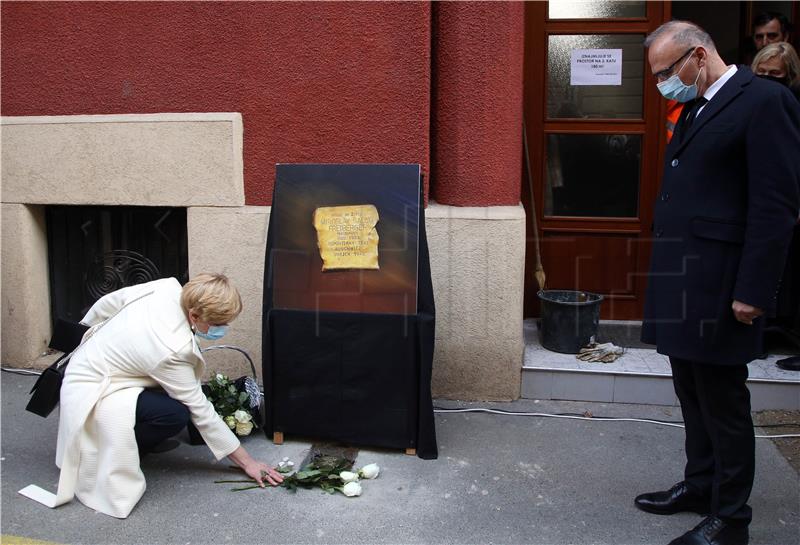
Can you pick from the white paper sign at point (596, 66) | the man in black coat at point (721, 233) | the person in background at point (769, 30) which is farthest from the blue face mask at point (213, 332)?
the person in background at point (769, 30)

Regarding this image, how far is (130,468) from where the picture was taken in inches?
134

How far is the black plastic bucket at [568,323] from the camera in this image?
484 centimetres

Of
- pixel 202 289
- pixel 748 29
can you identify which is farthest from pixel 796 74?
pixel 202 289

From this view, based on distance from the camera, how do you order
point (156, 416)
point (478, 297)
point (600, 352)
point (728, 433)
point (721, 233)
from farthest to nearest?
point (600, 352) → point (478, 297) → point (156, 416) → point (728, 433) → point (721, 233)

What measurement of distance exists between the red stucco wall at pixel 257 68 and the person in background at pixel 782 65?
2.02 m

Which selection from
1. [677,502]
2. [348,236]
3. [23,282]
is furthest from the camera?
[23,282]

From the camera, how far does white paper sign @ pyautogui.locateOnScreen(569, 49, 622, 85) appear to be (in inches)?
209

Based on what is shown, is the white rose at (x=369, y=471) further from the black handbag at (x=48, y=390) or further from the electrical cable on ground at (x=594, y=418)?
the black handbag at (x=48, y=390)

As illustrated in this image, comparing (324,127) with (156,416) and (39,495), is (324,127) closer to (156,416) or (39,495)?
(156,416)

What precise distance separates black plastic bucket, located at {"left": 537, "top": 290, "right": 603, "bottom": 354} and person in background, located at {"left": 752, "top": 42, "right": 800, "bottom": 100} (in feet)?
5.50

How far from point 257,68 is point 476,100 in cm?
138

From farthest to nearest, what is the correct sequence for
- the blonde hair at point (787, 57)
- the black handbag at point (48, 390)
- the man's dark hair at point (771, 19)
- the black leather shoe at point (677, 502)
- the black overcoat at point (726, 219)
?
the man's dark hair at point (771, 19), the blonde hair at point (787, 57), the black handbag at point (48, 390), the black leather shoe at point (677, 502), the black overcoat at point (726, 219)

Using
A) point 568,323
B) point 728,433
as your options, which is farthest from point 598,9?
point 728,433

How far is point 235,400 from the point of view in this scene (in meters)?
4.15
